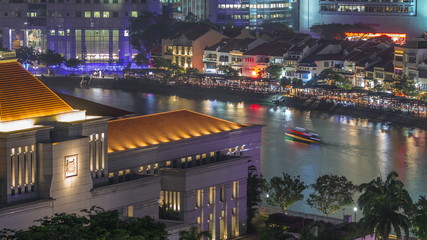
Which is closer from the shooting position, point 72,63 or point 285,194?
point 285,194

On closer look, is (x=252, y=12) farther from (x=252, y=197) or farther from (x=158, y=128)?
(x=158, y=128)

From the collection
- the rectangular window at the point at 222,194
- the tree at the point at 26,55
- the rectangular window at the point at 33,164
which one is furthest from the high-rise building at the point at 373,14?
the rectangular window at the point at 33,164

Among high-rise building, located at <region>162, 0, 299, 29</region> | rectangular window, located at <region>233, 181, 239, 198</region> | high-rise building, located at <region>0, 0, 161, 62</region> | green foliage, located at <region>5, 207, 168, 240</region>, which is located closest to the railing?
rectangular window, located at <region>233, 181, 239, 198</region>

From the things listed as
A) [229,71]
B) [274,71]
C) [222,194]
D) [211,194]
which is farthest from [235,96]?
[211,194]

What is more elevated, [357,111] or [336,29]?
[336,29]

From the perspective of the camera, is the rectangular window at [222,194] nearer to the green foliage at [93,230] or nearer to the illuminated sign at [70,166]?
the illuminated sign at [70,166]

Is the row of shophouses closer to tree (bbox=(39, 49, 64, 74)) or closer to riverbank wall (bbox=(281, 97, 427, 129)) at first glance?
riverbank wall (bbox=(281, 97, 427, 129))
